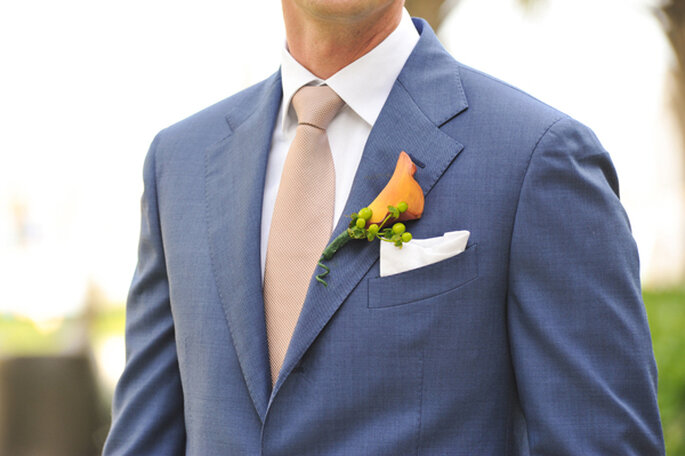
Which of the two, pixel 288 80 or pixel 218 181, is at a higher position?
pixel 288 80

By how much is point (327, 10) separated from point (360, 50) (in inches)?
6.1

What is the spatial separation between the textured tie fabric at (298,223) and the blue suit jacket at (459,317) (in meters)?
0.04

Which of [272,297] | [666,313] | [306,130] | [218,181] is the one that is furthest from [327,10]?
[666,313]

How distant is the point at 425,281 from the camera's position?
1573mm

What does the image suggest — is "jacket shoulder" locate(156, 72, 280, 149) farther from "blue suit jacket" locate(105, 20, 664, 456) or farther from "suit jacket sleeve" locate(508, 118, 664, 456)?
"suit jacket sleeve" locate(508, 118, 664, 456)

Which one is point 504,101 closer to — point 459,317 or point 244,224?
point 459,317

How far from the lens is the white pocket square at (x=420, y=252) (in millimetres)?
1550

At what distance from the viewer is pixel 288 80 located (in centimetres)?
190

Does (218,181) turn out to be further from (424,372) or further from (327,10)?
(424,372)

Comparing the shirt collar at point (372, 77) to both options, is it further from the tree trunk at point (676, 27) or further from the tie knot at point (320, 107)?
the tree trunk at point (676, 27)

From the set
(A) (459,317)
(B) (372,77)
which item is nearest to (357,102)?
(B) (372,77)

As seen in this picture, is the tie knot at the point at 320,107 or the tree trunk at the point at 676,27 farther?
the tree trunk at the point at 676,27

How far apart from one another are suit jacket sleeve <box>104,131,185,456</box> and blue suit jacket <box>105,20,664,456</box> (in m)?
0.16

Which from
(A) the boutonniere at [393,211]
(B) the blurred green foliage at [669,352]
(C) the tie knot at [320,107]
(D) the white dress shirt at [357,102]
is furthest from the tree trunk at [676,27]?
(A) the boutonniere at [393,211]
